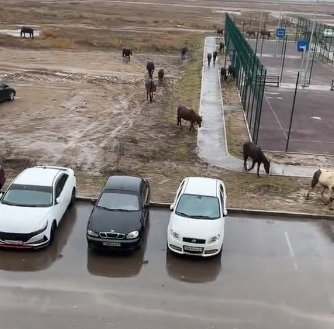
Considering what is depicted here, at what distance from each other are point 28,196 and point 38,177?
0.88 m

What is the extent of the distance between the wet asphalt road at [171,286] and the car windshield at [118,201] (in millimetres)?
1000

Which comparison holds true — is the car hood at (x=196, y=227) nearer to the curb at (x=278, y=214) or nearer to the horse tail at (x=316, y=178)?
the curb at (x=278, y=214)

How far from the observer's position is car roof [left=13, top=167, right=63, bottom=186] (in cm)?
1321

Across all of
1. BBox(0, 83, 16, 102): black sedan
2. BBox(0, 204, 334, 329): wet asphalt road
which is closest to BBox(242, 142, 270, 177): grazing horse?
BBox(0, 204, 334, 329): wet asphalt road

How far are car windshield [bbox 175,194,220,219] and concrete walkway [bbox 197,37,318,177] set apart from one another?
5210 millimetres

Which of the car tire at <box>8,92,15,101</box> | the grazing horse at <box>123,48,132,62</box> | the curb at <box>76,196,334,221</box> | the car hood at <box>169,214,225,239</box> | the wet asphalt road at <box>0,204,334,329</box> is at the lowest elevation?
the grazing horse at <box>123,48,132,62</box>

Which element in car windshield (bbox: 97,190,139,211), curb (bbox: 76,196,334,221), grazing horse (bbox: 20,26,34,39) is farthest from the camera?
grazing horse (bbox: 20,26,34,39)

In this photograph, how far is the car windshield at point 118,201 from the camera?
41.5ft

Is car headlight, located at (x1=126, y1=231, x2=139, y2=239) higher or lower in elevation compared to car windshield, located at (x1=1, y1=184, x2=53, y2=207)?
lower

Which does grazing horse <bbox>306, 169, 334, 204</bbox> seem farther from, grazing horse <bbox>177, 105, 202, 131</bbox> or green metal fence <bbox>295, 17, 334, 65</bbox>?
green metal fence <bbox>295, 17, 334, 65</bbox>

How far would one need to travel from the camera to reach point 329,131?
23.6 m

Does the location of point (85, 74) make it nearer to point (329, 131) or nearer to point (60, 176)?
point (329, 131)

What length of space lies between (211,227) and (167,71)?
27458mm

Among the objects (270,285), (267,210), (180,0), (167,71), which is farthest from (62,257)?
(180,0)
